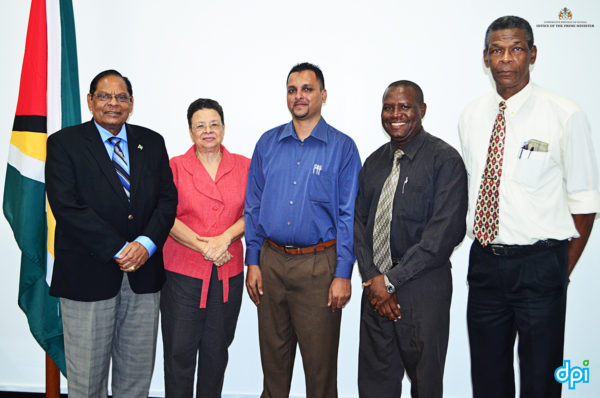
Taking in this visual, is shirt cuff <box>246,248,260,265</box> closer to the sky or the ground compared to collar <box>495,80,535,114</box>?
closer to the ground

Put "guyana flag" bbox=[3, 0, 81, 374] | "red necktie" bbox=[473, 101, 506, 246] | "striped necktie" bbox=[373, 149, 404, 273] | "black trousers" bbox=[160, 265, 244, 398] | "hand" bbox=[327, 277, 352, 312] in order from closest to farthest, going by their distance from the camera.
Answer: "red necktie" bbox=[473, 101, 506, 246] < "striped necktie" bbox=[373, 149, 404, 273] < "hand" bbox=[327, 277, 352, 312] < "black trousers" bbox=[160, 265, 244, 398] < "guyana flag" bbox=[3, 0, 81, 374]

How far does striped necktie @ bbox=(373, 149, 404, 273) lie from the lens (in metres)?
2.13

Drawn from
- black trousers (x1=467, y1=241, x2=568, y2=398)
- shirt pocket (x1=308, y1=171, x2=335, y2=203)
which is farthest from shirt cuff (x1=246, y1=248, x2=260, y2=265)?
black trousers (x1=467, y1=241, x2=568, y2=398)

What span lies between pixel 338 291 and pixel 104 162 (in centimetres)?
135

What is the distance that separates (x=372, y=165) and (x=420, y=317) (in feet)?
2.67

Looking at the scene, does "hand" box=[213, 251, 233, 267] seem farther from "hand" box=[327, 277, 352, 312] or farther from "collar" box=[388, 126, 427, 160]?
"collar" box=[388, 126, 427, 160]

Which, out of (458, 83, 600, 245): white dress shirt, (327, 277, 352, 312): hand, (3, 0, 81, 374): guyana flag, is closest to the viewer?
(458, 83, 600, 245): white dress shirt

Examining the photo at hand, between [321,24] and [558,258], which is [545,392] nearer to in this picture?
[558,258]

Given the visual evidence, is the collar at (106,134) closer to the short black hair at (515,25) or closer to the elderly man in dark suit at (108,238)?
the elderly man in dark suit at (108,238)

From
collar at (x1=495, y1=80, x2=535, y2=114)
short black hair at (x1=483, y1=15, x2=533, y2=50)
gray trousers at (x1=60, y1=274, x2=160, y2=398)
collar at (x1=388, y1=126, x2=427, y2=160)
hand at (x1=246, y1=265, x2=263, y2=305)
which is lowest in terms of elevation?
gray trousers at (x1=60, y1=274, x2=160, y2=398)

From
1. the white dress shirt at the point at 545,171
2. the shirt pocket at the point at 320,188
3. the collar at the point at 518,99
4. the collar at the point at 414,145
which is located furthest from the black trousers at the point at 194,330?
the collar at the point at 518,99

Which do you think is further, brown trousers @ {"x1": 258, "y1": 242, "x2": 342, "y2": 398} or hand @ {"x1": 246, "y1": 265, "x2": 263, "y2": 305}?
hand @ {"x1": 246, "y1": 265, "x2": 263, "y2": 305}

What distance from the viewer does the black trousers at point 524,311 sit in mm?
1952

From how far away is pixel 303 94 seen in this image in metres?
2.35
